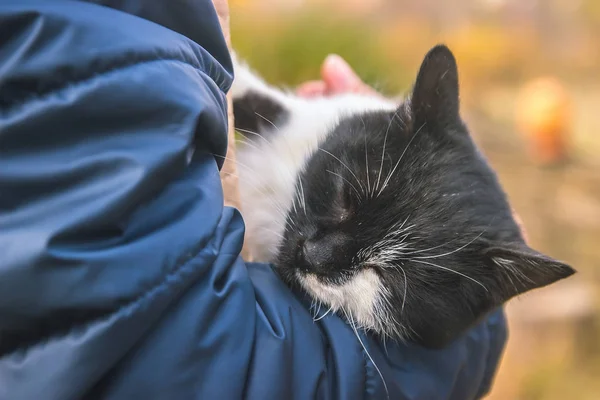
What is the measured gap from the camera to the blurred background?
92.0 inches

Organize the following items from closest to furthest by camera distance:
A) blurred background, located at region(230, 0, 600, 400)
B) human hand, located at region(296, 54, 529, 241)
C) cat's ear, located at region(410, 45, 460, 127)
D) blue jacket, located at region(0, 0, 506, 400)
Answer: blue jacket, located at region(0, 0, 506, 400) < cat's ear, located at region(410, 45, 460, 127) < human hand, located at region(296, 54, 529, 241) < blurred background, located at region(230, 0, 600, 400)

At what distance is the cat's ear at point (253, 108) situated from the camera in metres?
1.11

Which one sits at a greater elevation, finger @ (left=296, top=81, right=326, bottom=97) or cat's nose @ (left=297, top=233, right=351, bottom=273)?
cat's nose @ (left=297, top=233, right=351, bottom=273)

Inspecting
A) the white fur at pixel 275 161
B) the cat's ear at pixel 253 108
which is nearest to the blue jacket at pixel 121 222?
the white fur at pixel 275 161

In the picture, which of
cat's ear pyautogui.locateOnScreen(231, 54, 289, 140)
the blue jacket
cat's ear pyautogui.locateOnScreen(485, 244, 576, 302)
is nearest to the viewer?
the blue jacket

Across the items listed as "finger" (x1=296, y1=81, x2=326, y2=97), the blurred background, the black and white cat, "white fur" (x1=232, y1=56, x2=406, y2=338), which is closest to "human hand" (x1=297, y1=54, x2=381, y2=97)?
"finger" (x1=296, y1=81, x2=326, y2=97)

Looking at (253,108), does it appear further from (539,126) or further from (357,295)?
(539,126)

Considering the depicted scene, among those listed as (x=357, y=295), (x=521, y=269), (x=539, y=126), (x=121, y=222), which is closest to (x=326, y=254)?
(x=357, y=295)

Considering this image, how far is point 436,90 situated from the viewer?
0.92m

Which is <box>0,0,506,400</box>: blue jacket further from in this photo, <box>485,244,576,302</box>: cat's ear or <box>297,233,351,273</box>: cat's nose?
<box>485,244,576,302</box>: cat's ear

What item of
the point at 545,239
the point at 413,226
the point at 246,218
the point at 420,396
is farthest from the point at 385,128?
the point at 545,239

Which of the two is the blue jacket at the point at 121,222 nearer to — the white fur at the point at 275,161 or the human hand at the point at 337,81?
the white fur at the point at 275,161

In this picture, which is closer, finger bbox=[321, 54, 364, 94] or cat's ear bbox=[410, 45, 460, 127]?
cat's ear bbox=[410, 45, 460, 127]

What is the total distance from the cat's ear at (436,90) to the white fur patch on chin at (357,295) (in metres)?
0.31
